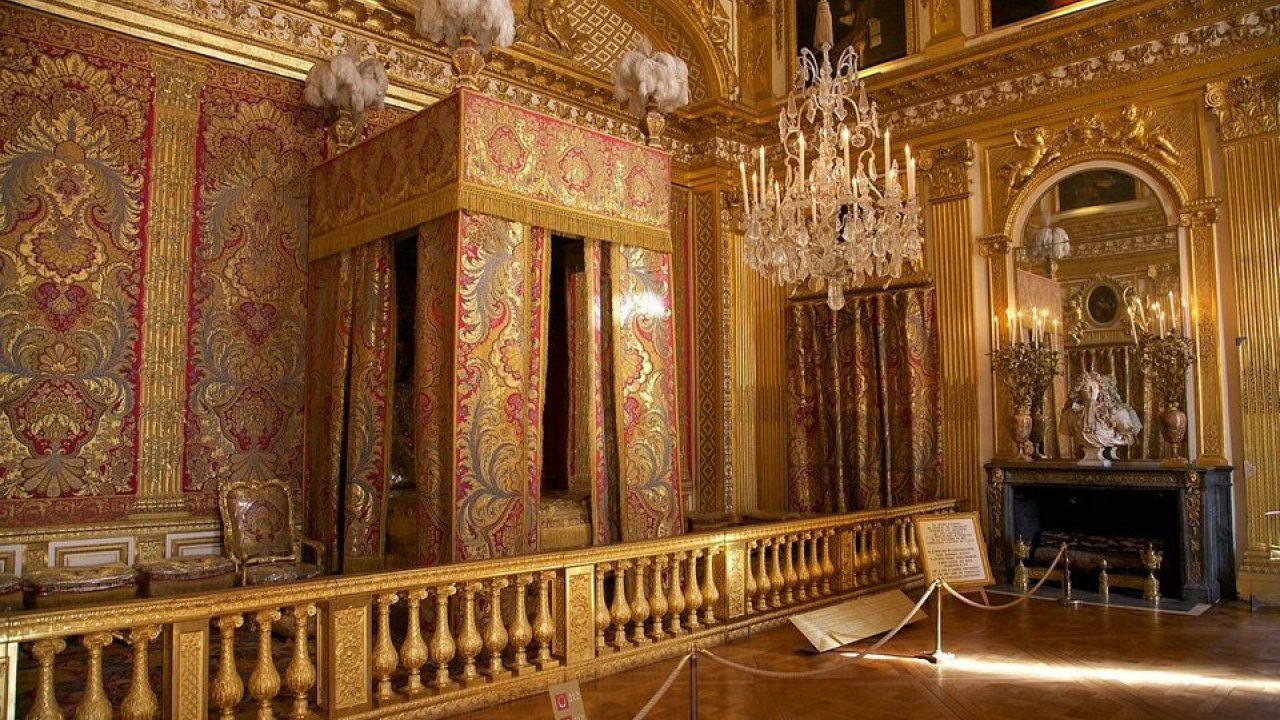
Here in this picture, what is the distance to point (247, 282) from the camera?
5824mm

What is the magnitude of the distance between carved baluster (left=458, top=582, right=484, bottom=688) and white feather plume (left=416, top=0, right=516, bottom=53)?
276cm

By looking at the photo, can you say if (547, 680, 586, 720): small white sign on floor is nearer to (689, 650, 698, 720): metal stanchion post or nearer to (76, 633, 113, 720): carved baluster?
(689, 650, 698, 720): metal stanchion post

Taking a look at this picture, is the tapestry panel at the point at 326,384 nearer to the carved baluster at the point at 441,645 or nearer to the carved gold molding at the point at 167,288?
the carved gold molding at the point at 167,288

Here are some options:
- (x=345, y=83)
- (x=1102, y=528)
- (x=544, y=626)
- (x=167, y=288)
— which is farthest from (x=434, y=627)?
(x=1102, y=528)

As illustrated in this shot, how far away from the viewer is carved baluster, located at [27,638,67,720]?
2678mm

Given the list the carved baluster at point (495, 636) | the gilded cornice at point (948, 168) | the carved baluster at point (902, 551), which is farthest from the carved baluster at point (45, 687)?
the gilded cornice at point (948, 168)

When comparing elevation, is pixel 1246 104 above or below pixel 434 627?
above

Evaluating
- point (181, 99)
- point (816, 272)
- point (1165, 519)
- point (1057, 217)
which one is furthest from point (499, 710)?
point (1057, 217)

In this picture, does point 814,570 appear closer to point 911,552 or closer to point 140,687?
point 911,552

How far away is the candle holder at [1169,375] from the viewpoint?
6466 mm

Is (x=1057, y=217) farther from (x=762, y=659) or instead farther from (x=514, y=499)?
(x=514, y=499)

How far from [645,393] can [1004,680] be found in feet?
7.67

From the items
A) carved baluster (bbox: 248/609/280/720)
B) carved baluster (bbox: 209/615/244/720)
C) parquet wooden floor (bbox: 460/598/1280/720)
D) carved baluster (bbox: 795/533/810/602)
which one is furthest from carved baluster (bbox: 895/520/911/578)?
carved baluster (bbox: 209/615/244/720)

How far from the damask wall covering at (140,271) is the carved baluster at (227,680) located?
8.48 ft
